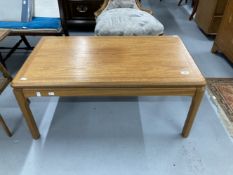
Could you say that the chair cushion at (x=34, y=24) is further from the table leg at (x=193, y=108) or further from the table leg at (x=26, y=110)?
the table leg at (x=193, y=108)

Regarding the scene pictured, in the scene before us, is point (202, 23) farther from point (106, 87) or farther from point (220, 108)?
point (106, 87)

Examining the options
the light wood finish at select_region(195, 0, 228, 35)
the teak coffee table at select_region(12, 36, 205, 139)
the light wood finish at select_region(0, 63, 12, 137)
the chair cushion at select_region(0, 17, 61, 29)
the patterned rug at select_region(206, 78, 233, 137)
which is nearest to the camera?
the teak coffee table at select_region(12, 36, 205, 139)

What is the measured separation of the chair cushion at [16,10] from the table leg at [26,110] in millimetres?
1355

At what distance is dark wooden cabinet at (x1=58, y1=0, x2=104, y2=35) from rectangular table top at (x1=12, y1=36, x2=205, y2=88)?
4.13 ft

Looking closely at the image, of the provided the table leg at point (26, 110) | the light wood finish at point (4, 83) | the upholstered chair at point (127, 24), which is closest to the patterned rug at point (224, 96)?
the upholstered chair at point (127, 24)

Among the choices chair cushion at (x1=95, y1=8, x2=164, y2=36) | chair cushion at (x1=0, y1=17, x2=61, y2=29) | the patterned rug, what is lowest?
the patterned rug

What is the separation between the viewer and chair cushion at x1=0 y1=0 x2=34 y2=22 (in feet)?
7.16

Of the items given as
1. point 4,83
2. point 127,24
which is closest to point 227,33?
point 127,24

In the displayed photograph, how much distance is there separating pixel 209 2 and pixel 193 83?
2.00 meters

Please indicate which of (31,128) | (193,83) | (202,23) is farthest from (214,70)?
(31,128)

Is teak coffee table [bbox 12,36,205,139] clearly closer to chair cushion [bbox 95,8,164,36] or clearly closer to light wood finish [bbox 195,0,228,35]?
chair cushion [bbox 95,8,164,36]

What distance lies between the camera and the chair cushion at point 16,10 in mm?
2184

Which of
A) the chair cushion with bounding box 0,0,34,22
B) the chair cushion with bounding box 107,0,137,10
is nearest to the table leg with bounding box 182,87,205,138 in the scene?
the chair cushion with bounding box 107,0,137,10

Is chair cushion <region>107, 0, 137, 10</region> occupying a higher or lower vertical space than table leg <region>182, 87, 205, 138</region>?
higher
